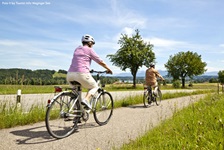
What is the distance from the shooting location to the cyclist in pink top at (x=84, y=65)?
204 inches

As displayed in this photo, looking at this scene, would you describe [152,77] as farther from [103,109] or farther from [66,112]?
[66,112]

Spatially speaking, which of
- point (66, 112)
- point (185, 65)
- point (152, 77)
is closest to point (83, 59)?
point (66, 112)

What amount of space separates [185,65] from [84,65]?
235 feet

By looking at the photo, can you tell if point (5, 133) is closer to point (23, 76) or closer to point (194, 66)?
point (23, 76)

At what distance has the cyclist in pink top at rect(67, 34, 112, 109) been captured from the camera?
17.0ft

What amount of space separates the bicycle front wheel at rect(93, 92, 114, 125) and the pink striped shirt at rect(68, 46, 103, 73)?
4.03 ft

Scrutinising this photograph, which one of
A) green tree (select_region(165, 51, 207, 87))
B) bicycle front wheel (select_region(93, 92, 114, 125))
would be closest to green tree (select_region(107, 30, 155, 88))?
green tree (select_region(165, 51, 207, 87))

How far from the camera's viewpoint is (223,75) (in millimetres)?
110375

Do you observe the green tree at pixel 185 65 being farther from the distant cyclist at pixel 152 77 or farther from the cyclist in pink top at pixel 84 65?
the cyclist in pink top at pixel 84 65

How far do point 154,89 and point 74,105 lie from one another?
22.6ft

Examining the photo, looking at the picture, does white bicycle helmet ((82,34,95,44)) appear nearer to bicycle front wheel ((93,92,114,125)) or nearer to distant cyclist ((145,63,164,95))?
bicycle front wheel ((93,92,114,125))

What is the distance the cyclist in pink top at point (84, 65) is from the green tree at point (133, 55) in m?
40.1

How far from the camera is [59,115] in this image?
495 cm

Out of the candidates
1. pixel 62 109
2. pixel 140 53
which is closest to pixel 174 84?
pixel 140 53
